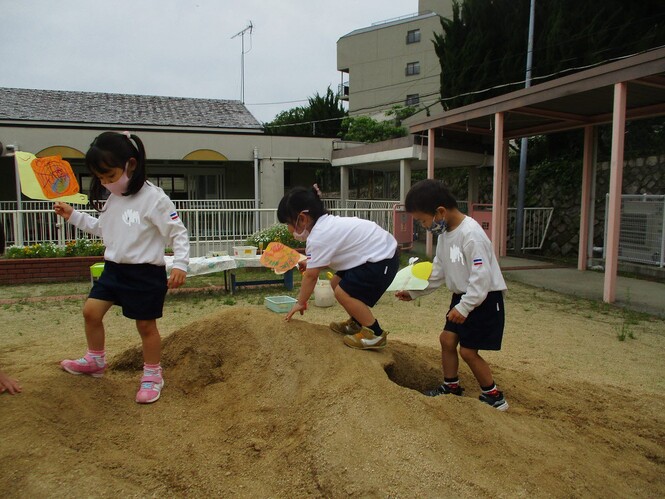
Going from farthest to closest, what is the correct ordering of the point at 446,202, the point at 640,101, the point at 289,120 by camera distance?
1. the point at 289,120
2. the point at 640,101
3. the point at 446,202

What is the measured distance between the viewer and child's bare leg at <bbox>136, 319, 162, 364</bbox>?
115 inches

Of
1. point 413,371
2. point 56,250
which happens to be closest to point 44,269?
point 56,250

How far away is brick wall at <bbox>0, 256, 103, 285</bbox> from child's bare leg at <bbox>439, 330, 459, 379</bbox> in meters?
8.52

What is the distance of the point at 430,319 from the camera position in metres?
6.56

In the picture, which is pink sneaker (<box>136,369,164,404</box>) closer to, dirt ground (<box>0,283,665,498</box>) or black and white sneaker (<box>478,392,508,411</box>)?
dirt ground (<box>0,283,665,498</box>)

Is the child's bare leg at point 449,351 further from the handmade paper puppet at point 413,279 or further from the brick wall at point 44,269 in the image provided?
the brick wall at point 44,269

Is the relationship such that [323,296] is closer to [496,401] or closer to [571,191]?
[496,401]

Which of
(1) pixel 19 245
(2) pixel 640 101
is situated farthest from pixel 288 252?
(2) pixel 640 101

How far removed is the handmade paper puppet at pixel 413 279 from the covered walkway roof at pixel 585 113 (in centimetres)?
521

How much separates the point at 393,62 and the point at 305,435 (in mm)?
39036

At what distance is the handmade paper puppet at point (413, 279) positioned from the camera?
354cm

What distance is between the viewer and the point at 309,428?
2492 millimetres

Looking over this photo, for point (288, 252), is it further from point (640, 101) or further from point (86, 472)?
point (640, 101)

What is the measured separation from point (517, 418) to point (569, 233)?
1334cm
